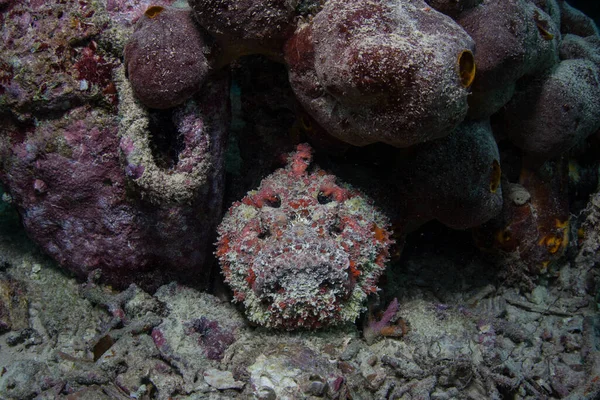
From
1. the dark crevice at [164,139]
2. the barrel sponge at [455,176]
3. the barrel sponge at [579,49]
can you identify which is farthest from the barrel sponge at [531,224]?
the dark crevice at [164,139]

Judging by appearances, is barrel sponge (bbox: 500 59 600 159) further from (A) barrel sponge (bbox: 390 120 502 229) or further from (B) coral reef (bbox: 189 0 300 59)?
(B) coral reef (bbox: 189 0 300 59)

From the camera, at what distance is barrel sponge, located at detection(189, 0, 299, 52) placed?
2670 mm

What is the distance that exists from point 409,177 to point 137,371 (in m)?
2.51

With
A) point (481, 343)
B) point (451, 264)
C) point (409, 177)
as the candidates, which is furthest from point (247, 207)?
point (451, 264)

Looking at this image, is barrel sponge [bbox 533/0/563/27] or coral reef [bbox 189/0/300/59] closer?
coral reef [bbox 189/0/300/59]

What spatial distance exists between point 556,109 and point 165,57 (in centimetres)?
317

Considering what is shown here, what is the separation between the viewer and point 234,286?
313 centimetres

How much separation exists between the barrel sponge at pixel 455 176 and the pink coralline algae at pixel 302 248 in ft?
1.38

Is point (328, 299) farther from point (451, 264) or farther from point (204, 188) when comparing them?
point (451, 264)

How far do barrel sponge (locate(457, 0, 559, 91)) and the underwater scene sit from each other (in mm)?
16

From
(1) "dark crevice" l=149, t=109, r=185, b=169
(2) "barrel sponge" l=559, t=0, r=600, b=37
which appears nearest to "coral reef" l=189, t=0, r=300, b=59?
(1) "dark crevice" l=149, t=109, r=185, b=169

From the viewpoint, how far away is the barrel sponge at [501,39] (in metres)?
2.91

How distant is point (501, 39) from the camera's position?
2.90 m

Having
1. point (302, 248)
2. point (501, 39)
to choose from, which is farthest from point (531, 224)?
point (302, 248)
